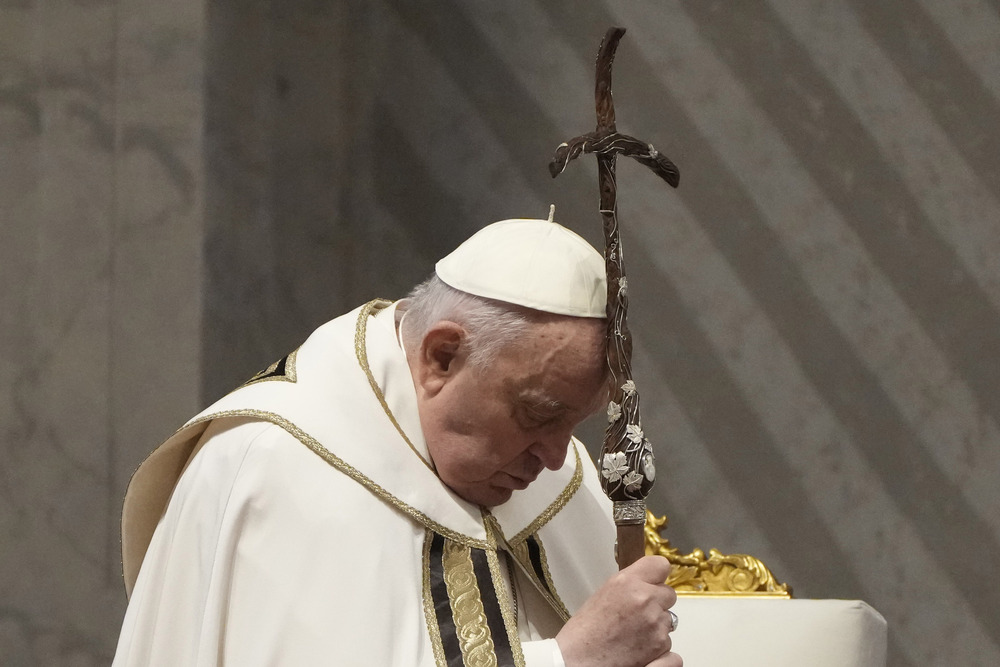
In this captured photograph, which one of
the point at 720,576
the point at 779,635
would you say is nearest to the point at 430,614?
the point at 779,635

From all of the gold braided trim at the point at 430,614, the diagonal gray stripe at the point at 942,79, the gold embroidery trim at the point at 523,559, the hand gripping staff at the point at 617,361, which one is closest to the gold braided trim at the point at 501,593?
the gold embroidery trim at the point at 523,559

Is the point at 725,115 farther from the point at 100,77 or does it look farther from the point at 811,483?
the point at 100,77

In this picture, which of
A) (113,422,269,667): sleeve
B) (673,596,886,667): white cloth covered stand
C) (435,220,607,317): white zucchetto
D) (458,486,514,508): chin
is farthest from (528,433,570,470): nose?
(673,596,886,667): white cloth covered stand

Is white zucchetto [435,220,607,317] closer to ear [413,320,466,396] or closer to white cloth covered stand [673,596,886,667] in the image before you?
ear [413,320,466,396]

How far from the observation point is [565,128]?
4301 mm

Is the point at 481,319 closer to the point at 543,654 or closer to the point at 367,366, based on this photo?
the point at 367,366

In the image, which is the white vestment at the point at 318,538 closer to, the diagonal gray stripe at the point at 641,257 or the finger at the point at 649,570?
the finger at the point at 649,570

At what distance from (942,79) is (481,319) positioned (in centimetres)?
206

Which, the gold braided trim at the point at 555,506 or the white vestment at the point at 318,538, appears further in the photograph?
the gold braided trim at the point at 555,506

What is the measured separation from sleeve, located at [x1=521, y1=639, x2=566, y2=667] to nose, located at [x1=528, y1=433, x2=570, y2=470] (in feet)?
1.06

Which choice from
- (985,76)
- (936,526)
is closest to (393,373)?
(936,526)

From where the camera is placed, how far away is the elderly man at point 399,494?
224 centimetres

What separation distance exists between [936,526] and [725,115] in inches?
52.6

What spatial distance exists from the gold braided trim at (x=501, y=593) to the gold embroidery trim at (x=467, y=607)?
0.12ft
